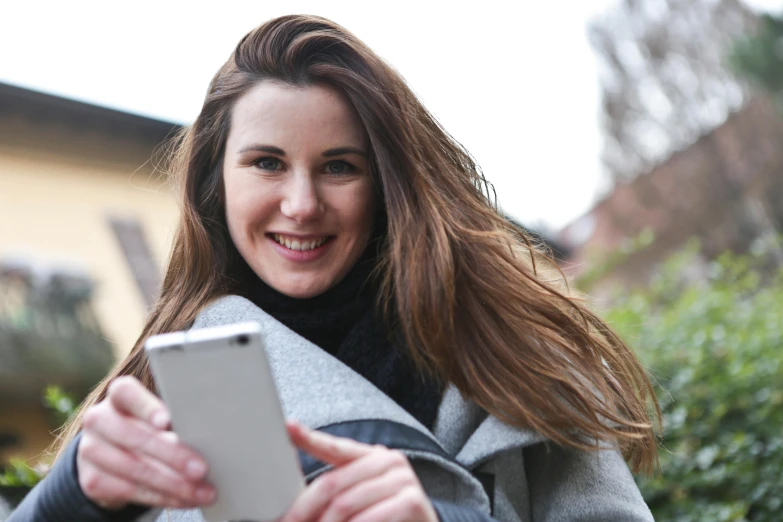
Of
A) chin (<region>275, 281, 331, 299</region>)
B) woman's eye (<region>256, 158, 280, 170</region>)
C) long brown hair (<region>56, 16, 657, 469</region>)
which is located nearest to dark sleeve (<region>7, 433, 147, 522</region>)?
long brown hair (<region>56, 16, 657, 469</region>)

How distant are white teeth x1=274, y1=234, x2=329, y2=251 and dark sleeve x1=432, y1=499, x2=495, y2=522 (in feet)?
2.33

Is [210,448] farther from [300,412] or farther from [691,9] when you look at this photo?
[691,9]

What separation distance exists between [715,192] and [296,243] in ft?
85.7

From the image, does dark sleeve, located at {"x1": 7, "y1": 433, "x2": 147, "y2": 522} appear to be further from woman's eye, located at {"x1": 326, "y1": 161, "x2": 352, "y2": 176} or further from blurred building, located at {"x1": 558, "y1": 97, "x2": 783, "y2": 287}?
blurred building, located at {"x1": 558, "y1": 97, "x2": 783, "y2": 287}

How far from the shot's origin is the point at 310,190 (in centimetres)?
187

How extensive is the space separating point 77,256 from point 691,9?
20632mm

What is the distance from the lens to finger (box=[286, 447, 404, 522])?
3.97 feet

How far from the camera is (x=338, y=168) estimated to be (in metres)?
1.97

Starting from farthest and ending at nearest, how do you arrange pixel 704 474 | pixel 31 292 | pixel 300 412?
pixel 31 292 → pixel 704 474 → pixel 300 412

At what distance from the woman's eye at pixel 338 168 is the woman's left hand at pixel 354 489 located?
840mm

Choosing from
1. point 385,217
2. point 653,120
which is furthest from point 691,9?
point 385,217

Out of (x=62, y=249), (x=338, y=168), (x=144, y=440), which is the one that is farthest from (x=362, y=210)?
(x=62, y=249)

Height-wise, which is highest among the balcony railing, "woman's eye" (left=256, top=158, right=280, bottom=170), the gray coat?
"woman's eye" (left=256, top=158, right=280, bottom=170)

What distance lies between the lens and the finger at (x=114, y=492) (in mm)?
1236
